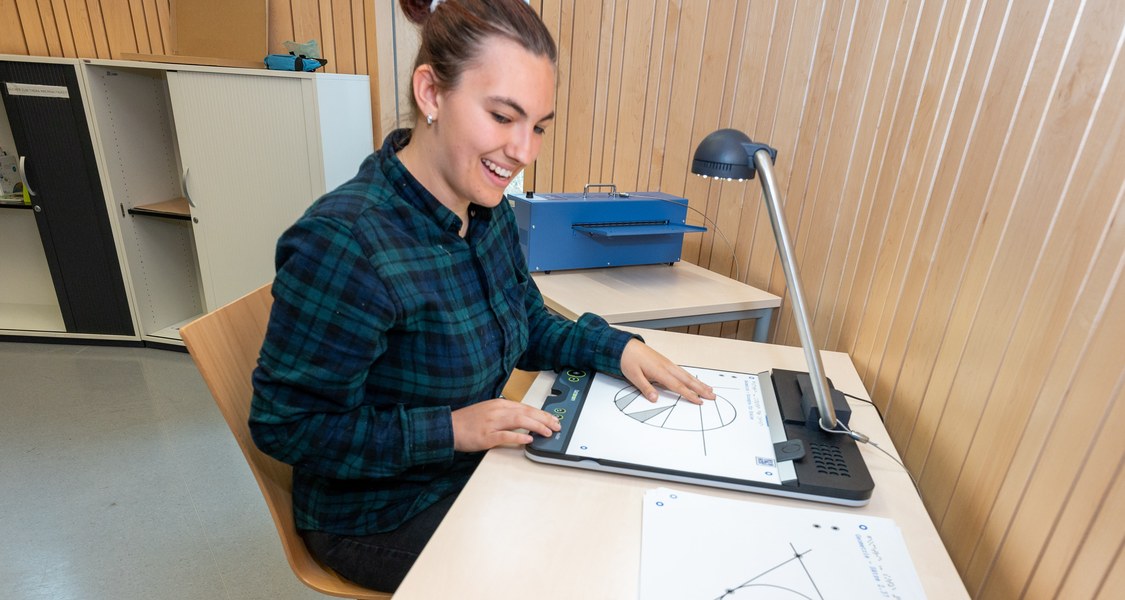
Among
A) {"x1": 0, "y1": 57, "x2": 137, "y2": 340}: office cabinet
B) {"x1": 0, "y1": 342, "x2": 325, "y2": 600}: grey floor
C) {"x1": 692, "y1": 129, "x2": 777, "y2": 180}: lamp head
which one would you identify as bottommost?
{"x1": 0, "y1": 342, "x2": 325, "y2": 600}: grey floor

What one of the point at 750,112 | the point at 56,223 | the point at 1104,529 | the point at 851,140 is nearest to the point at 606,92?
the point at 750,112

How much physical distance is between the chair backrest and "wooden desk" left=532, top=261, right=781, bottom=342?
2.54 ft

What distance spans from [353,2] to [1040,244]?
296 cm

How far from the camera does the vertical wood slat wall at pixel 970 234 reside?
2.52 feet

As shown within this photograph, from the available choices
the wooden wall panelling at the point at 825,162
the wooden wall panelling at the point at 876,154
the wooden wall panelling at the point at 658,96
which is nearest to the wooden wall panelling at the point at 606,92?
the wooden wall panelling at the point at 658,96

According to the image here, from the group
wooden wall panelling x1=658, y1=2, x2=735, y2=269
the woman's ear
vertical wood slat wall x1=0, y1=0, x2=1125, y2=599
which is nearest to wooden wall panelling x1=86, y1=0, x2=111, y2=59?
vertical wood slat wall x1=0, y1=0, x2=1125, y2=599

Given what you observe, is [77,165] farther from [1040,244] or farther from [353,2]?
[1040,244]

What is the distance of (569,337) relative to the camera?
1188mm

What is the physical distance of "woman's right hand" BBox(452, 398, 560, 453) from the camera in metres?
0.89

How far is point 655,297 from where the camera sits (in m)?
1.68

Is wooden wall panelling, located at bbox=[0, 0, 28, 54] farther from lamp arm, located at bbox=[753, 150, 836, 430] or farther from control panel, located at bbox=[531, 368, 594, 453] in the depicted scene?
lamp arm, located at bbox=[753, 150, 836, 430]

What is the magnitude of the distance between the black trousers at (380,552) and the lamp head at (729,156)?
743mm

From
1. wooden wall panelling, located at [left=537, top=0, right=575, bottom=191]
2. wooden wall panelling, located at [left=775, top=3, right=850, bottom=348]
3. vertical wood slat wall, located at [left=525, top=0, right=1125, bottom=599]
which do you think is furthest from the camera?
wooden wall panelling, located at [left=537, top=0, right=575, bottom=191]

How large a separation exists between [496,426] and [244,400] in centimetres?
50
